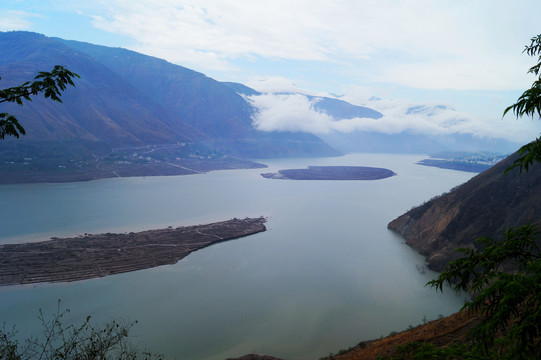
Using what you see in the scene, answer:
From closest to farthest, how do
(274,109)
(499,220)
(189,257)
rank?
1. (499,220)
2. (189,257)
3. (274,109)

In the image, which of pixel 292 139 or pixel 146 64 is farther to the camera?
pixel 146 64

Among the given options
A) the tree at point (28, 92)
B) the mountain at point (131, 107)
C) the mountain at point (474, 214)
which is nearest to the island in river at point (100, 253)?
the mountain at point (474, 214)

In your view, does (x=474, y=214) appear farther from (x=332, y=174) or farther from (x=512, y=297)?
(x=332, y=174)

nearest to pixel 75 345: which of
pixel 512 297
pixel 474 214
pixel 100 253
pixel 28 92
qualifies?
pixel 28 92

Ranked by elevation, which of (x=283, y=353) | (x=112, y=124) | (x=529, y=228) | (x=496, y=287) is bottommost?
(x=283, y=353)

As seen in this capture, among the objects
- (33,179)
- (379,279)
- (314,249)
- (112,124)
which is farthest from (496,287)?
(112,124)

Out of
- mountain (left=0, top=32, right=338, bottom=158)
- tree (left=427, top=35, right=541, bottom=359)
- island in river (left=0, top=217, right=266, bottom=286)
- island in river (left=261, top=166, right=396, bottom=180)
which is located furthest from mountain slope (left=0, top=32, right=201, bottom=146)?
tree (left=427, top=35, right=541, bottom=359)

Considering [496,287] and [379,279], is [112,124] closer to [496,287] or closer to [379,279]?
[379,279]
